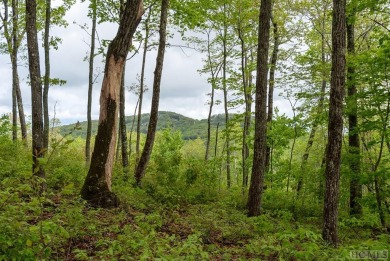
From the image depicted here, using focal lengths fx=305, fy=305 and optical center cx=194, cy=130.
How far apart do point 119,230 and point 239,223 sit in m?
3.47

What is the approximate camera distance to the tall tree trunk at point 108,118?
7469 mm

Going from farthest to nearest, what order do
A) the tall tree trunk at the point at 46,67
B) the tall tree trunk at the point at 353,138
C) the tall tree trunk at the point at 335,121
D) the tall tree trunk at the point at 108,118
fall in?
the tall tree trunk at the point at 46,67, the tall tree trunk at the point at 353,138, the tall tree trunk at the point at 108,118, the tall tree trunk at the point at 335,121

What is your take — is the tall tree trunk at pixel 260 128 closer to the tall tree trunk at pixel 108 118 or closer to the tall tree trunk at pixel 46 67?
the tall tree trunk at pixel 108 118

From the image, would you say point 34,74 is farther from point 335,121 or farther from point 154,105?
point 335,121

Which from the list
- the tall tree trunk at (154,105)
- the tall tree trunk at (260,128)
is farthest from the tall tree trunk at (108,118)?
the tall tree trunk at (260,128)

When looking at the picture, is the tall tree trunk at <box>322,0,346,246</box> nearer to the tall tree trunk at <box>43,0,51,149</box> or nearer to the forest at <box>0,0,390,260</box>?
the forest at <box>0,0,390,260</box>

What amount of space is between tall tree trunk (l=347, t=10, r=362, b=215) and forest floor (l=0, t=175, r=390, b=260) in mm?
1007

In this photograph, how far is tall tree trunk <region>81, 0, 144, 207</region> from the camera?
7469 millimetres

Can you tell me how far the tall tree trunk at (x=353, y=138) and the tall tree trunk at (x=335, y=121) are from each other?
125 inches

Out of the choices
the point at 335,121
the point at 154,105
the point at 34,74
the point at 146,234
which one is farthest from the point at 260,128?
the point at 34,74

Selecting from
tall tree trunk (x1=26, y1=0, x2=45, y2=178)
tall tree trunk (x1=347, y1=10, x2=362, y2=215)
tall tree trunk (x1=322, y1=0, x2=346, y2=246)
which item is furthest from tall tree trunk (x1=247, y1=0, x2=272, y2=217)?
tall tree trunk (x1=26, y1=0, x2=45, y2=178)

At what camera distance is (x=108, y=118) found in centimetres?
763

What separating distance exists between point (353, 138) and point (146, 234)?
9360 mm

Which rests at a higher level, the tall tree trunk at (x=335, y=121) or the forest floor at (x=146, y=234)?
the tall tree trunk at (x=335, y=121)
